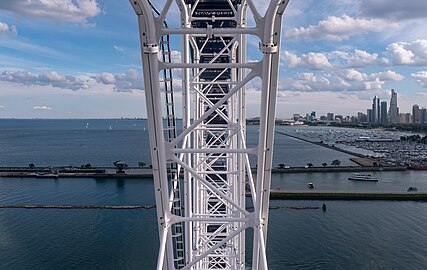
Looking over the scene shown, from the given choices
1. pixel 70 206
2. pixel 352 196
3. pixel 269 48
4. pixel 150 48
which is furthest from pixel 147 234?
pixel 269 48

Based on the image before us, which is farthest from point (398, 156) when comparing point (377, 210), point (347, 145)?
point (377, 210)

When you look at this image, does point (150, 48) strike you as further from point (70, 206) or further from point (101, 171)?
point (101, 171)

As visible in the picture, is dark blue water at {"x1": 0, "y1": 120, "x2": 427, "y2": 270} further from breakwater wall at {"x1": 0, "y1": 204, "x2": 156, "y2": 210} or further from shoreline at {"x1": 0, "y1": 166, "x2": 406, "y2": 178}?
shoreline at {"x1": 0, "y1": 166, "x2": 406, "y2": 178}

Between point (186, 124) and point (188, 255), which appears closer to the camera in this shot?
point (186, 124)

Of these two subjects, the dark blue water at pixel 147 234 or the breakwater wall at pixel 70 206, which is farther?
the breakwater wall at pixel 70 206

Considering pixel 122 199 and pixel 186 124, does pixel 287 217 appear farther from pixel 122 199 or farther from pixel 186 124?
pixel 186 124

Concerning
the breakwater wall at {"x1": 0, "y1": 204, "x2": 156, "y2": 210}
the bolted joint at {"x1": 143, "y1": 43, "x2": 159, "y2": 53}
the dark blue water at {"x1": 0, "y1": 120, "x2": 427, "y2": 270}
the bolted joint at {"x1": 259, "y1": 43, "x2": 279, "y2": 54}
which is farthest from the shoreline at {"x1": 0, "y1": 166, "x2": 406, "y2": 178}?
the bolted joint at {"x1": 259, "y1": 43, "x2": 279, "y2": 54}

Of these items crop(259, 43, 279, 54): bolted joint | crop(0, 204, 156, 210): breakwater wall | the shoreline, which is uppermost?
crop(259, 43, 279, 54): bolted joint

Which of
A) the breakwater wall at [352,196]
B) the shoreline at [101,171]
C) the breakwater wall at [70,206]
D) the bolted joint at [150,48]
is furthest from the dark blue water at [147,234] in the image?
the bolted joint at [150,48]

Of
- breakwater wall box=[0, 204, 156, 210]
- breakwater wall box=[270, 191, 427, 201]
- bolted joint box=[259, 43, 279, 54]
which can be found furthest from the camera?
breakwater wall box=[270, 191, 427, 201]

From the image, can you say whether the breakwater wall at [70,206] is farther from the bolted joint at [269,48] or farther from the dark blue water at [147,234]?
the bolted joint at [269,48]

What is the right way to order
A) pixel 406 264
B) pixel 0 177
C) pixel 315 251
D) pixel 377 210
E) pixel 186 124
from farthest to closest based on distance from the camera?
pixel 0 177
pixel 377 210
pixel 315 251
pixel 406 264
pixel 186 124
